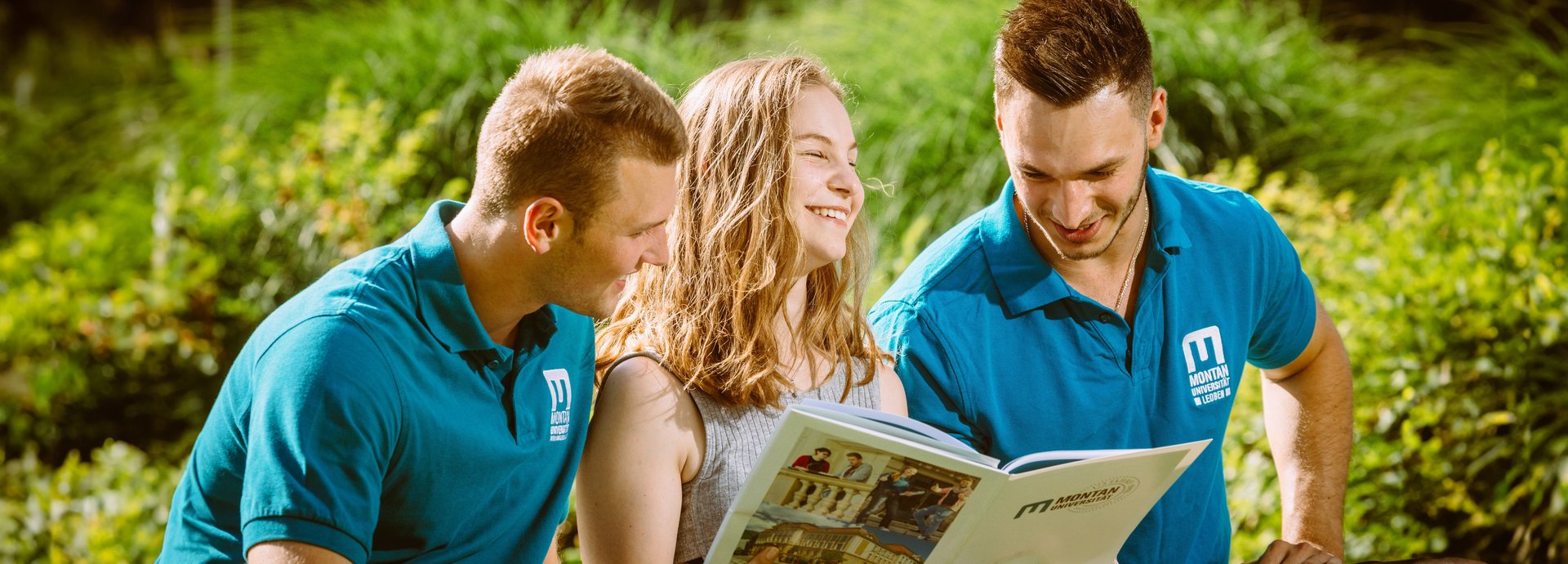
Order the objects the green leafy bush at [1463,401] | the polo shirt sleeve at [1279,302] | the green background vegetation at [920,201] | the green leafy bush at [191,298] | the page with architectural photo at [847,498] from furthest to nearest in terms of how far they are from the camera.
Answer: the green leafy bush at [191,298], the green background vegetation at [920,201], the green leafy bush at [1463,401], the polo shirt sleeve at [1279,302], the page with architectural photo at [847,498]

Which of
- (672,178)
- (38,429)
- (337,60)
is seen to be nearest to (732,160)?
(672,178)

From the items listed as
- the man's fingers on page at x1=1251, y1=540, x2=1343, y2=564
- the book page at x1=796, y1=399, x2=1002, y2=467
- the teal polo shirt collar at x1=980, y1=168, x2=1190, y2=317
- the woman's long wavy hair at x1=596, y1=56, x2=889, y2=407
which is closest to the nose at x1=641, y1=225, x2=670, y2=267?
the woman's long wavy hair at x1=596, y1=56, x2=889, y2=407

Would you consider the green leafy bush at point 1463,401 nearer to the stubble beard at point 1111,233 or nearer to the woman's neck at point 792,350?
the stubble beard at point 1111,233

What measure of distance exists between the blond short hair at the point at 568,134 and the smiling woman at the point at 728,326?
1.05ft

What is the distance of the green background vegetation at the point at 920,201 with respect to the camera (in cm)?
357

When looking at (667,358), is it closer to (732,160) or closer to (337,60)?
(732,160)

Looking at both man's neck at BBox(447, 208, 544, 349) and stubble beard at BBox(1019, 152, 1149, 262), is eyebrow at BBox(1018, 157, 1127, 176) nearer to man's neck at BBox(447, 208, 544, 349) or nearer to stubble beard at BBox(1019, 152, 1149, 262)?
stubble beard at BBox(1019, 152, 1149, 262)

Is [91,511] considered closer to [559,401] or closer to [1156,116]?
[559,401]

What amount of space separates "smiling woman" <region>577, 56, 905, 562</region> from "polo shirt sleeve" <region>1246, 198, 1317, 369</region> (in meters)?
0.85

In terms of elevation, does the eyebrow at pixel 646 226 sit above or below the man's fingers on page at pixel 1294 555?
above

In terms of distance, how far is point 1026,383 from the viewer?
2.30 m

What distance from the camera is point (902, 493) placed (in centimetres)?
183

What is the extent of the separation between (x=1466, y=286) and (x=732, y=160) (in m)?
2.52

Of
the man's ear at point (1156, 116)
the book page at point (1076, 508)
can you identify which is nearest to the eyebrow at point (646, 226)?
the book page at point (1076, 508)
